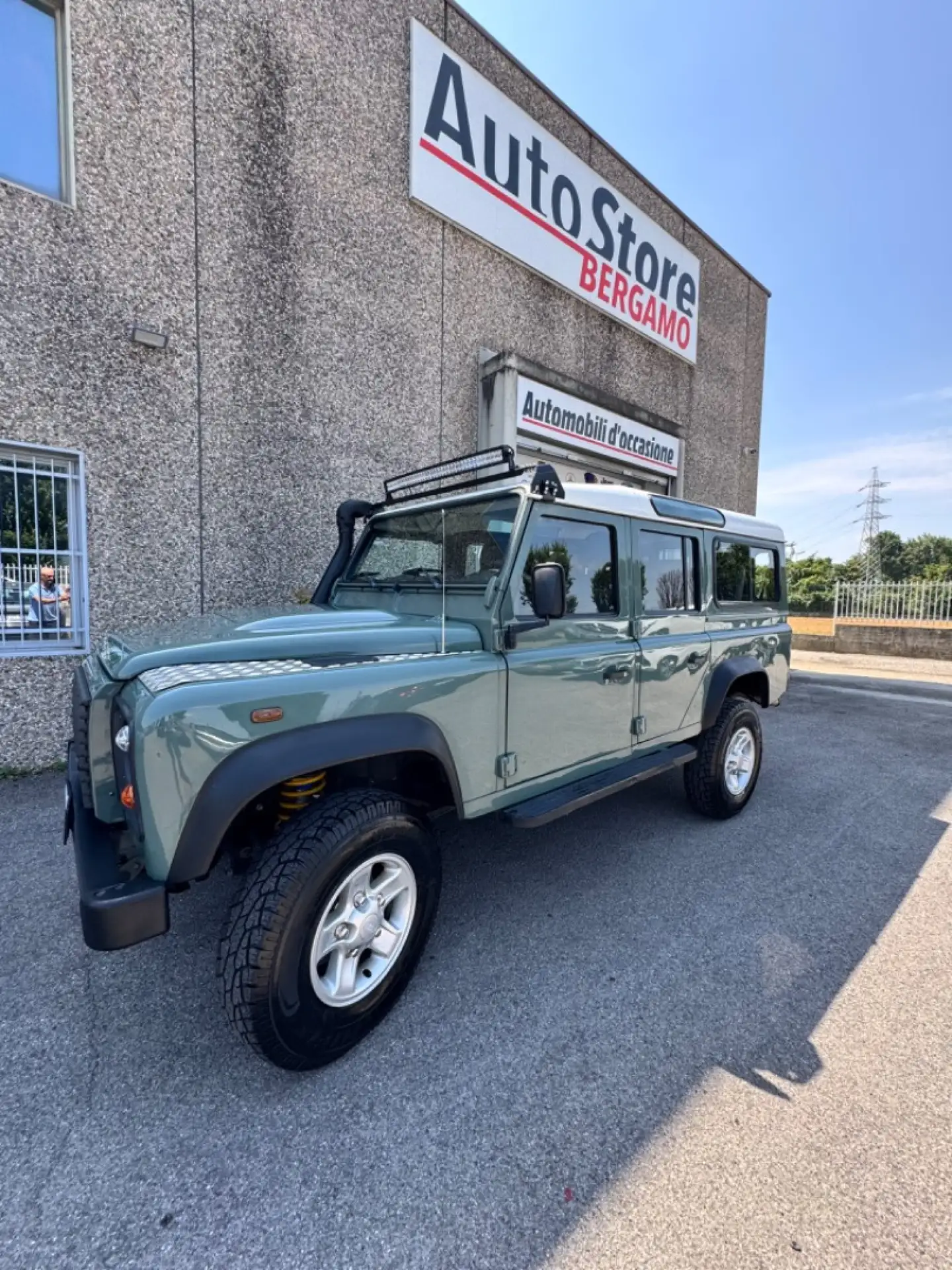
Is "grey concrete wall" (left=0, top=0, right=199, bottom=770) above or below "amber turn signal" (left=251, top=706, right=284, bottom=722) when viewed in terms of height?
above

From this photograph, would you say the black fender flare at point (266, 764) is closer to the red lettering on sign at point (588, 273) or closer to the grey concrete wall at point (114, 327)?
the grey concrete wall at point (114, 327)

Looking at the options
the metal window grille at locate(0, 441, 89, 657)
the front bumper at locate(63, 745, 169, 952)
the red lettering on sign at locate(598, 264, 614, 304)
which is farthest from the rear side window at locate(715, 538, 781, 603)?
the red lettering on sign at locate(598, 264, 614, 304)

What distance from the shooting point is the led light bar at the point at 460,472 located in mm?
2797

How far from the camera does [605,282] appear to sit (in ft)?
29.0

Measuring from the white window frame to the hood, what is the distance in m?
4.25

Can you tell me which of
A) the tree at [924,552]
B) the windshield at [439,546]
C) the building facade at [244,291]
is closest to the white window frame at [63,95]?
the building facade at [244,291]

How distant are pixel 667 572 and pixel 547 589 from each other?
4.94 ft

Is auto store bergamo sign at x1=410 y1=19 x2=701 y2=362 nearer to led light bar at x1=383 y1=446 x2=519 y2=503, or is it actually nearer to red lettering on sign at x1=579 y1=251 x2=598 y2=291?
red lettering on sign at x1=579 y1=251 x2=598 y2=291

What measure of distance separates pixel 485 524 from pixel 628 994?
6.90ft

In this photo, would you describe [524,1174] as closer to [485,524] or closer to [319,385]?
[485,524]

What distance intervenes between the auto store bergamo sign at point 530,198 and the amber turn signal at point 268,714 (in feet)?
22.4

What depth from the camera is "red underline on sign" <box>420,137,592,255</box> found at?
261 inches

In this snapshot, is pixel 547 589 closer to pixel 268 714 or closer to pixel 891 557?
pixel 268 714

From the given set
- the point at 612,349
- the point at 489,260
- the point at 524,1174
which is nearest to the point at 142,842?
the point at 524,1174
